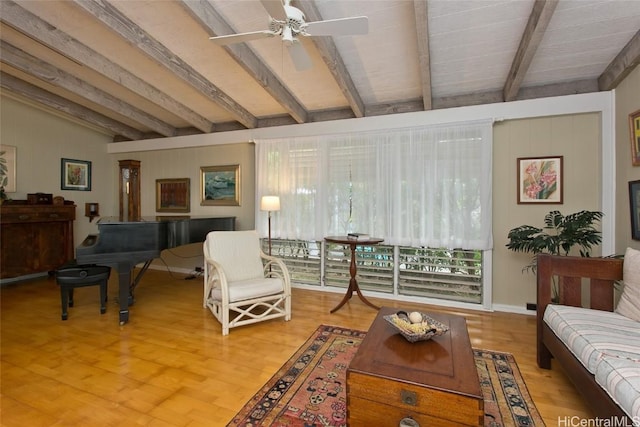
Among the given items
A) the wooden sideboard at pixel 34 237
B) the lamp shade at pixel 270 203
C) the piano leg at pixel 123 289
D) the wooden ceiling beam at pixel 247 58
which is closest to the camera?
the wooden ceiling beam at pixel 247 58

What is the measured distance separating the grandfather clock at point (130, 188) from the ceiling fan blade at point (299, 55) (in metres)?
4.46

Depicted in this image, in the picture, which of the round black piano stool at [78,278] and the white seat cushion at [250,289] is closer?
the white seat cushion at [250,289]

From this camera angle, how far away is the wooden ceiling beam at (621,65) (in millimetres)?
2463

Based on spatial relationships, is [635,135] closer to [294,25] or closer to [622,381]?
[622,381]

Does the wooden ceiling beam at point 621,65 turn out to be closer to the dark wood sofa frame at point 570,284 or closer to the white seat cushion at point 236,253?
the dark wood sofa frame at point 570,284

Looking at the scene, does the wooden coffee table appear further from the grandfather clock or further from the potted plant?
the grandfather clock

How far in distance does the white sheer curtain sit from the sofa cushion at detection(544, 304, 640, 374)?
147 centimetres

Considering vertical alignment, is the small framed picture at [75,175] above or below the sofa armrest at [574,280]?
above

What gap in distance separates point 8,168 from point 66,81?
198cm

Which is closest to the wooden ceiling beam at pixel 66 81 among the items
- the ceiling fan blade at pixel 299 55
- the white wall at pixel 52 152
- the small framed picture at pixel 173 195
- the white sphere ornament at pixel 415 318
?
the small framed picture at pixel 173 195

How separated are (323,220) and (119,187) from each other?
441cm

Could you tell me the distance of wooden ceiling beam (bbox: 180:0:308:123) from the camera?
2.33m

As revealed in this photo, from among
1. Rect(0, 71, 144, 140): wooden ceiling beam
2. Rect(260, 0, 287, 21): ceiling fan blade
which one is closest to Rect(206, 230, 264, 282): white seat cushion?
Rect(260, 0, 287, 21): ceiling fan blade

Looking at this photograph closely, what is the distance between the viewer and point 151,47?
9.36 ft
